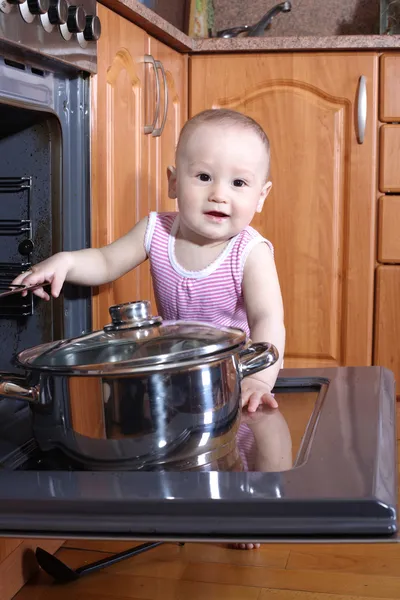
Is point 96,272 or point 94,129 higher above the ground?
point 94,129

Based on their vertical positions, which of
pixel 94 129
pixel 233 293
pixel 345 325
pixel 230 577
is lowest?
pixel 230 577

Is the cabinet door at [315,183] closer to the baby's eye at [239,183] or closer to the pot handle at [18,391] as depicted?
the baby's eye at [239,183]

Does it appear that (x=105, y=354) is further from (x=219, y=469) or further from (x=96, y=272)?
(x=96, y=272)

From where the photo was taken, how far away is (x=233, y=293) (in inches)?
51.1

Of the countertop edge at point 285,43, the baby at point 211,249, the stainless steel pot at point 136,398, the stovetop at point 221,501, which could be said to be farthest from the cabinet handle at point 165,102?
the stovetop at point 221,501

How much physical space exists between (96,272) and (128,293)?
1.04 ft

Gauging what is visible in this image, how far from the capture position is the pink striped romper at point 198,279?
1.28 metres

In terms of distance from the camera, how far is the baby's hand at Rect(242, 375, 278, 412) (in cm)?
89

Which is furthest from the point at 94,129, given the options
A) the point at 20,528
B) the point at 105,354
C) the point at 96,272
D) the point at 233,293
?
the point at 20,528

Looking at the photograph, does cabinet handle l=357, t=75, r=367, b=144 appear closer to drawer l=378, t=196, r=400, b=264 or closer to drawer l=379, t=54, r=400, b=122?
drawer l=379, t=54, r=400, b=122

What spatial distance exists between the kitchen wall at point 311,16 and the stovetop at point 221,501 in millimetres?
2303

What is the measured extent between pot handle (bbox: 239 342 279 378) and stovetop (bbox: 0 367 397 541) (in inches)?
5.6

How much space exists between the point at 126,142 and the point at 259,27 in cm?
115

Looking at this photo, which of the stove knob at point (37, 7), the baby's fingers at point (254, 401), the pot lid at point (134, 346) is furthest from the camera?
the stove knob at point (37, 7)
